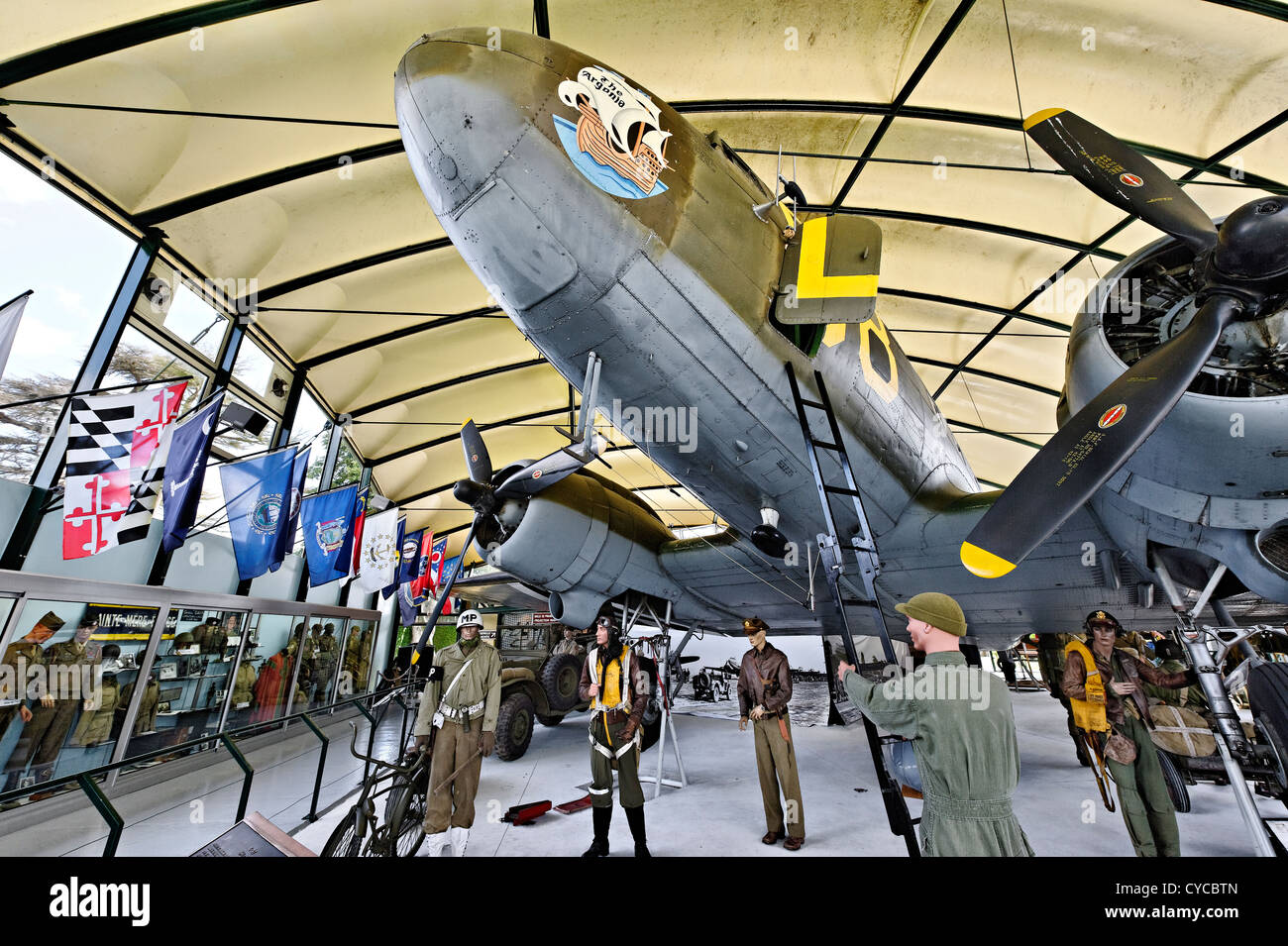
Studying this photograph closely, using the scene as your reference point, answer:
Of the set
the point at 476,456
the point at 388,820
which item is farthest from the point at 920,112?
the point at 388,820

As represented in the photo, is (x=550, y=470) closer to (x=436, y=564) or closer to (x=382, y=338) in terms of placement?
(x=382, y=338)

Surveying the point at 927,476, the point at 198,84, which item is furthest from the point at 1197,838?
the point at 198,84

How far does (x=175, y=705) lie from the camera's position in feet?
25.2

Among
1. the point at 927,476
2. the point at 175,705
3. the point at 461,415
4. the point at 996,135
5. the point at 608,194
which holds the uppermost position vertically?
the point at 996,135

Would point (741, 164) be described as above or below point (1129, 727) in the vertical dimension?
above

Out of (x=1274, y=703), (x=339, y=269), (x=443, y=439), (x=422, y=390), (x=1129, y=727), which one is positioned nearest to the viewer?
(x=1274, y=703)

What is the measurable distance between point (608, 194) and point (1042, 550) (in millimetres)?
5370

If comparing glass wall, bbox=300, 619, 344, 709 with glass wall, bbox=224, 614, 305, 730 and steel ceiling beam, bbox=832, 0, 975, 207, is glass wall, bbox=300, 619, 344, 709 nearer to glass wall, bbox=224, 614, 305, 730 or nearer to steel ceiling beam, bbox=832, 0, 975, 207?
glass wall, bbox=224, 614, 305, 730

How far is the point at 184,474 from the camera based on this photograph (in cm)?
630

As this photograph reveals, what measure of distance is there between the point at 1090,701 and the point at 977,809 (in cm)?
311

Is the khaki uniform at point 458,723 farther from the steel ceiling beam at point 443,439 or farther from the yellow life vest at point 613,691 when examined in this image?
the steel ceiling beam at point 443,439

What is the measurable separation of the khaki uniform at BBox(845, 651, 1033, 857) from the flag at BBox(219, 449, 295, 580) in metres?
8.25
